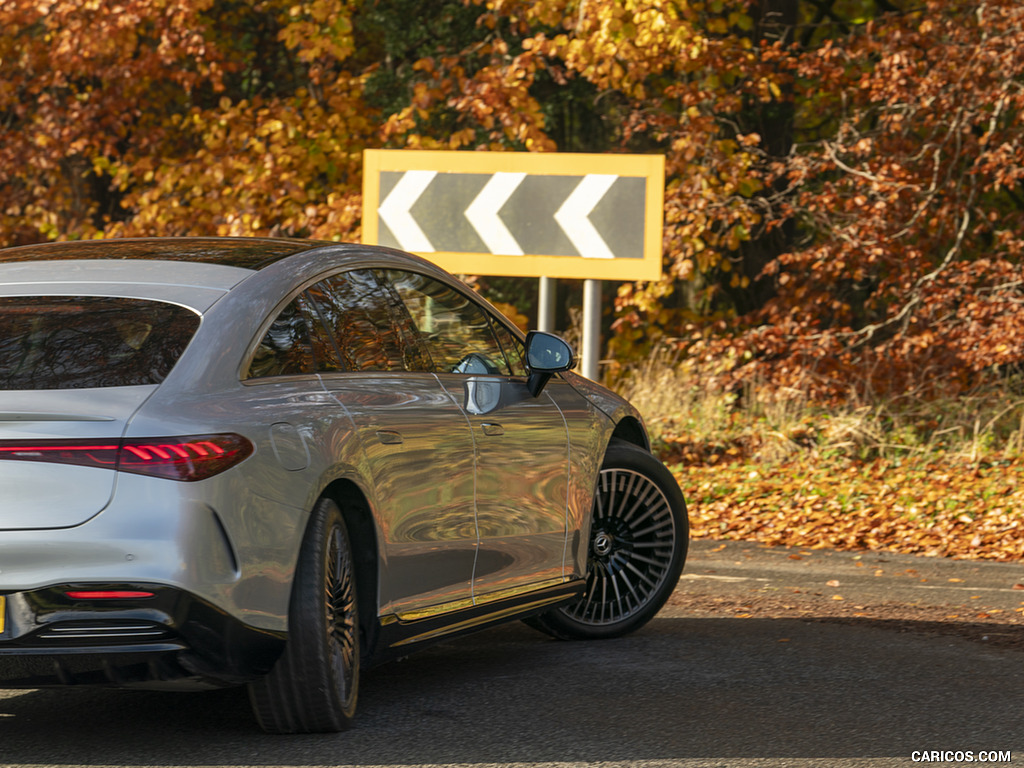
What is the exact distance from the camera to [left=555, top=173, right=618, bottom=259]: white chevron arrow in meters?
11.1

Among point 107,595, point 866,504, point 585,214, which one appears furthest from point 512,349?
point 866,504

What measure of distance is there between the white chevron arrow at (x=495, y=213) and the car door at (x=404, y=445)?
5.56 m

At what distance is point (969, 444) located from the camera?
43.9 feet

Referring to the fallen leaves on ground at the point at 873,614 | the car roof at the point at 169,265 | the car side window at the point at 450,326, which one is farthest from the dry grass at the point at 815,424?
the car roof at the point at 169,265

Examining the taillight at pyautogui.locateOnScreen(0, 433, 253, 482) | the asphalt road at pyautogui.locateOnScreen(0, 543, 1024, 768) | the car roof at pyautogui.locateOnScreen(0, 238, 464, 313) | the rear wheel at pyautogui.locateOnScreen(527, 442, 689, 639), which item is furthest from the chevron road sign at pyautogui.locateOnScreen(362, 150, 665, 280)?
the taillight at pyautogui.locateOnScreen(0, 433, 253, 482)

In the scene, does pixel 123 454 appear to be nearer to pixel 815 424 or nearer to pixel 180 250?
pixel 180 250

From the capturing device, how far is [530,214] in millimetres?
11250

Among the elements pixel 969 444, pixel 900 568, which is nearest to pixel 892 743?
pixel 900 568

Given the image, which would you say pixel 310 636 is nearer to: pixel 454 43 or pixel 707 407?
pixel 707 407

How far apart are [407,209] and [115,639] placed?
7.46 meters

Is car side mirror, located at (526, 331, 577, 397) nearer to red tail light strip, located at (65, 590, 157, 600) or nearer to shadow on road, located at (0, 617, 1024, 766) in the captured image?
shadow on road, located at (0, 617, 1024, 766)

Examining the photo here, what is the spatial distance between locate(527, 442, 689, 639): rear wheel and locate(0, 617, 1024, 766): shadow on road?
13 centimetres

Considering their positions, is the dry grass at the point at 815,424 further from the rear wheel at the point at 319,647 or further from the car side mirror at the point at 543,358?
the rear wheel at the point at 319,647

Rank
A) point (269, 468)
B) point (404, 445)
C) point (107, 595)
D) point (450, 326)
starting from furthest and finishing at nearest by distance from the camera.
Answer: point (450, 326), point (404, 445), point (269, 468), point (107, 595)
